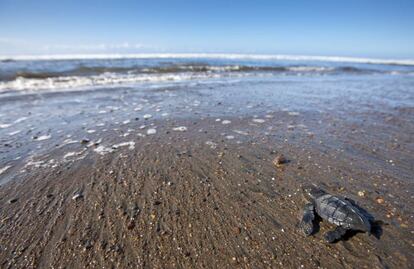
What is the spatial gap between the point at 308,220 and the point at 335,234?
326 millimetres

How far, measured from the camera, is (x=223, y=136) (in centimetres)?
576

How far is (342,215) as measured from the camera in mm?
2686

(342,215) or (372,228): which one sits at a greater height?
(342,215)

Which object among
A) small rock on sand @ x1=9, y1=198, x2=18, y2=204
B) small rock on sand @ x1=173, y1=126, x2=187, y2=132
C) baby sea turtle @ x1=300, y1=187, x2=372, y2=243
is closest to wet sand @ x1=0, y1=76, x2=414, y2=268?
small rock on sand @ x1=9, y1=198, x2=18, y2=204

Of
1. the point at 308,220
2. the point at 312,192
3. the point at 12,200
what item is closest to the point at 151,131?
the point at 12,200

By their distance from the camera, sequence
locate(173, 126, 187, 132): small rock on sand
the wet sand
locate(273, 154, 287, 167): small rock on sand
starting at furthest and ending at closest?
1. locate(173, 126, 187, 132): small rock on sand
2. locate(273, 154, 287, 167): small rock on sand
3. the wet sand

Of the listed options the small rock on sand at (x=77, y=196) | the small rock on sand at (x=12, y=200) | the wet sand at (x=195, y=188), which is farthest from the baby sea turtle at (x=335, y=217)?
the small rock on sand at (x=12, y=200)

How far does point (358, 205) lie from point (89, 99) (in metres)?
9.97

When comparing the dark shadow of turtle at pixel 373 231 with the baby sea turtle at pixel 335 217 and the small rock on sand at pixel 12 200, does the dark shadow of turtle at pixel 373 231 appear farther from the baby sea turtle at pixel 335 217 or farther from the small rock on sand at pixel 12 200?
the small rock on sand at pixel 12 200

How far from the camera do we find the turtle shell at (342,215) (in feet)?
8.63

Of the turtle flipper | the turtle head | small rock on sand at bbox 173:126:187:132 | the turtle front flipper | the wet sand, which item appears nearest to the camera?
the wet sand

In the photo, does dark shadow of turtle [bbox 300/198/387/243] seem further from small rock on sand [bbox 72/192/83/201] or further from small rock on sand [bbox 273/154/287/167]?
→ small rock on sand [bbox 72/192/83/201]

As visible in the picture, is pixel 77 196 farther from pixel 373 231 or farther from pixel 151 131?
pixel 373 231

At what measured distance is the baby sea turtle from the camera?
103 inches
